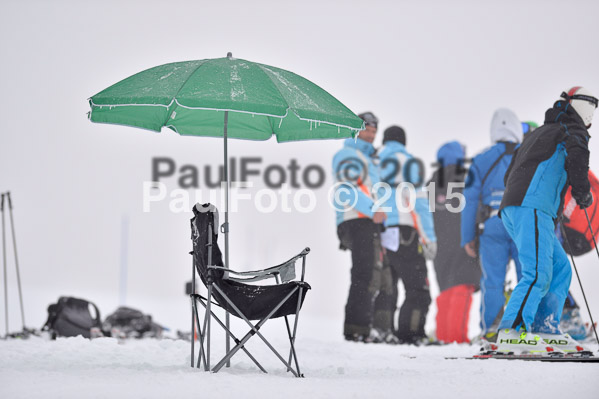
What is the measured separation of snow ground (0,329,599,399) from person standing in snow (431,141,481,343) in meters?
1.62

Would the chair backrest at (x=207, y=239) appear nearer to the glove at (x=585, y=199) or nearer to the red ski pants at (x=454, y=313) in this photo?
the glove at (x=585, y=199)

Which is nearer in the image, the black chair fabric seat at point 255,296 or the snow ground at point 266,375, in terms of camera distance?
the snow ground at point 266,375

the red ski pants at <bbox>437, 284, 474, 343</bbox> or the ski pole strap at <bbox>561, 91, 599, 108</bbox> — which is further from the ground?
the ski pole strap at <bbox>561, 91, 599, 108</bbox>

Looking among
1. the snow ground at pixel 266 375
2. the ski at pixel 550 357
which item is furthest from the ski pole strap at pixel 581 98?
the snow ground at pixel 266 375

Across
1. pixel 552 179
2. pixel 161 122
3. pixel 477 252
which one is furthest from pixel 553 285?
pixel 161 122

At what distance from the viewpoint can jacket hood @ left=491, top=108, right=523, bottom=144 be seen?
23.9 feet

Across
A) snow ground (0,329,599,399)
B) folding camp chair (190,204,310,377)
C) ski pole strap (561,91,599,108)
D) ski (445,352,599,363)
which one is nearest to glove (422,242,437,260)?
snow ground (0,329,599,399)

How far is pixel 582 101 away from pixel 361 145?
2397 millimetres

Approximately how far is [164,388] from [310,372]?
1.33 meters

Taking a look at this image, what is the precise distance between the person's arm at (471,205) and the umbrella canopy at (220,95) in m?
1.86

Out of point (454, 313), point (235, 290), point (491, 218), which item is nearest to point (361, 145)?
point (491, 218)

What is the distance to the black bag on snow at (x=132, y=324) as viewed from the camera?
356 inches

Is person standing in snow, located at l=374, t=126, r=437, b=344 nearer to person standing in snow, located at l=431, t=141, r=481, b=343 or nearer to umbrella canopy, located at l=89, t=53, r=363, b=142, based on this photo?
person standing in snow, located at l=431, t=141, r=481, b=343

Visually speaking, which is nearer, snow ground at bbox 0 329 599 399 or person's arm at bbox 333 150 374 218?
snow ground at bbox 0 329 599 399
